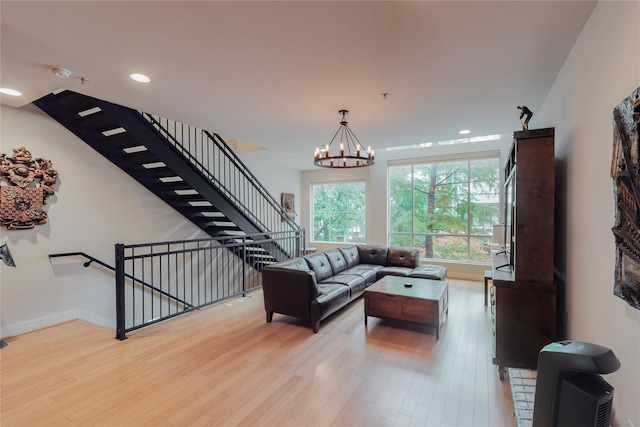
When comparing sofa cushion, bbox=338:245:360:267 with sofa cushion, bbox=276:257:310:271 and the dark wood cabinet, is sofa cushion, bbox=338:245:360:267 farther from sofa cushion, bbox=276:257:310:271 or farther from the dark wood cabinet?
the dark wood cabinet

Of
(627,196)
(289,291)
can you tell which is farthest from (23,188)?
(627,196)

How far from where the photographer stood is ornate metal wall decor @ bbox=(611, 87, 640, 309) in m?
1.23

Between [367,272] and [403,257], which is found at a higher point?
[403,257]

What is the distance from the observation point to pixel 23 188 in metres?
3.35

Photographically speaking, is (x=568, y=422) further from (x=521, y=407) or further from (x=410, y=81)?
(x=410, y=81)

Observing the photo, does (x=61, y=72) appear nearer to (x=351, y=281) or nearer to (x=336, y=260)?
(x=351, y=281)

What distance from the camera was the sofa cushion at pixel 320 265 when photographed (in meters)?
4.48

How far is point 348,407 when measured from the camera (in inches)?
85.3

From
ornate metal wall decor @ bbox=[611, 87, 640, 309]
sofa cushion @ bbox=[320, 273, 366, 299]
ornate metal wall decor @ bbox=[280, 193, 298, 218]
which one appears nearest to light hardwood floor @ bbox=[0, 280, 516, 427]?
sofa cushion @ bbox=[320, 273, 366, 299]

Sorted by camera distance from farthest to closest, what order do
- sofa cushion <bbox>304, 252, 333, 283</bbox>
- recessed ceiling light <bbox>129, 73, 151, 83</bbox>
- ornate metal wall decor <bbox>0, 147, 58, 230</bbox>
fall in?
1. sofa cushion <bbox>304, 252, 333, 283</bbox>
2. ornate metal wall decor <bbox>0, 147, 58, 230</bbox>
3. recessed ceiling light <bbox>129, 73, 151, 83</bbox>

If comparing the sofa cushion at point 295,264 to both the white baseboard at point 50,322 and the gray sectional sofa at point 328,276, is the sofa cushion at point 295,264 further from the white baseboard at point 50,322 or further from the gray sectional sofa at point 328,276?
the white baseboard at point 50,322

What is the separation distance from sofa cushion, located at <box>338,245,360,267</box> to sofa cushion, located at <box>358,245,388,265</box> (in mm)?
115

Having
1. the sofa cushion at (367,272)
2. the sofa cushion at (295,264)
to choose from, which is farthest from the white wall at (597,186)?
the sofa cushion at (295,264)

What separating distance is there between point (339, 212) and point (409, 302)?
16.4 feet
